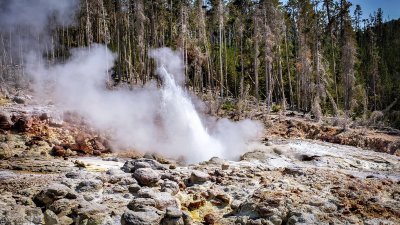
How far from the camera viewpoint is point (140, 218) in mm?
7559

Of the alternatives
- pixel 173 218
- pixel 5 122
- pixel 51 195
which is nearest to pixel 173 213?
pixel 173 218

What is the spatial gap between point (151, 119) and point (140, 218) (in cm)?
1174

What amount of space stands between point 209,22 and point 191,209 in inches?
1093

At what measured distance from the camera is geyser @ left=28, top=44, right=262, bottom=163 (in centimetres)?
1603

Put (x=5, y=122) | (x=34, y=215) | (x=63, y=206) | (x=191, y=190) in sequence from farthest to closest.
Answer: (x=5, y=122) → (x=191, y=190) → (x=63, y=206) → (x=34, y=215)

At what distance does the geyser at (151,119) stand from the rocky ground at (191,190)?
8.24 ft

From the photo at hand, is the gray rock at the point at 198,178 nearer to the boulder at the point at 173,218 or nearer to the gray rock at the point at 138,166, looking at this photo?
the gray rock at the point at 138,166

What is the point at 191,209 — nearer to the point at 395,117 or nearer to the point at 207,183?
the point at 207,183

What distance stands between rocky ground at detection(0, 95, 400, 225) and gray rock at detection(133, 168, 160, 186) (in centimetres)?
3

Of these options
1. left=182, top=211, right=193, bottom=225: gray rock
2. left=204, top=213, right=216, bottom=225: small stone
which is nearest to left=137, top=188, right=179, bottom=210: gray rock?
left=182, top=211, right=193, bottom=225: gray rock

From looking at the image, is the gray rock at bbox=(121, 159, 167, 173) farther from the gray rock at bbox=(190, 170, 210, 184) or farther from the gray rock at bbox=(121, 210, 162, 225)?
→ the gray rock at bbox=(121, 210, 162, 225)

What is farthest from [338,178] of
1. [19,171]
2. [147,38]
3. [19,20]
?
[19,20]

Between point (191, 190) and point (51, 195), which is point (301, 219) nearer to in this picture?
point (191, 190)

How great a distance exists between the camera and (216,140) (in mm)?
16828
